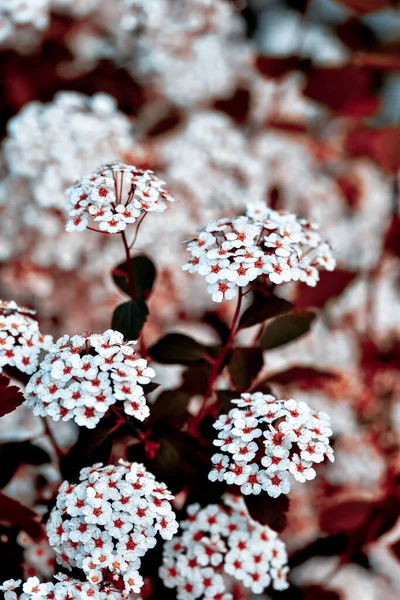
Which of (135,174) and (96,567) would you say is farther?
(135,174)

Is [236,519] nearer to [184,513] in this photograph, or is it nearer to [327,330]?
[184,513]

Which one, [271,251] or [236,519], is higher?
[271,251]

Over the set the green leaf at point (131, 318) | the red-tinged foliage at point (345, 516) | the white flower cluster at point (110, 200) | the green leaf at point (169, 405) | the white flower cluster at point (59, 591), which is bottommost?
the red-tinged foliage at point (345, 516)

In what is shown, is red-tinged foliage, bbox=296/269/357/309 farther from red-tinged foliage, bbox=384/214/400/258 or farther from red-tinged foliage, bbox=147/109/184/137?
red-tinged foliage, bbox=147/109/184/137

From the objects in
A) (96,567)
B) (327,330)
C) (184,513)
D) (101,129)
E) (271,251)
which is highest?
(271,251)

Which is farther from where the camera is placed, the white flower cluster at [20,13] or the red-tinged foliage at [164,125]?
the red-tinged foliage at [164,125]

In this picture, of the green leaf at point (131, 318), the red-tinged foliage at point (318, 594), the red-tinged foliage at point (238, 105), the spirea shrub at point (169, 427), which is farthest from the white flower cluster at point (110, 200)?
the red-tinged foliage at point (238, 105)

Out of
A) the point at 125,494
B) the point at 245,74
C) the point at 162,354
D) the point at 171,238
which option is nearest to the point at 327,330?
the point at 171,238

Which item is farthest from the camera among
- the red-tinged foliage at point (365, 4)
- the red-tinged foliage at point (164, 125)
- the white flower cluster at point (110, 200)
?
the red-tinged foliage at point (164, 125)

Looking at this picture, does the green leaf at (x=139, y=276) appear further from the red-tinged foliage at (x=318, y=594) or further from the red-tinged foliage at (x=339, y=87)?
the red-tinged foliage at (x=339, y=87)
